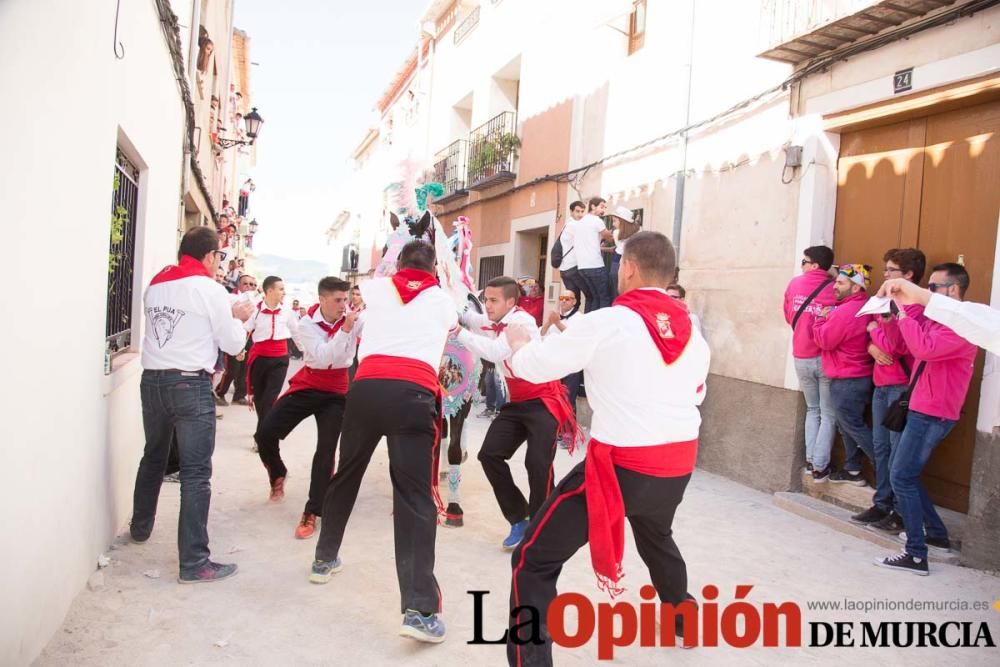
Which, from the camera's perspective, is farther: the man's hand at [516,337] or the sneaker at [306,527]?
the sneaker at [306,527]

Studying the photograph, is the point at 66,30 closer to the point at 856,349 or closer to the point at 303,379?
the point at 303,379

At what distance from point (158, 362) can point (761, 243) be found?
528 centimetres

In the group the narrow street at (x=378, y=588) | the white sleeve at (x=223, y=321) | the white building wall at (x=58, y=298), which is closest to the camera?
the white building wall at (x=58, y=298)

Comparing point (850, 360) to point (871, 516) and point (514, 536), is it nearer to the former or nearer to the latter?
point (871, 516)

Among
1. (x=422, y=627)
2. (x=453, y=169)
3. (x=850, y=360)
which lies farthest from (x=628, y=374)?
(x=453, y=169)

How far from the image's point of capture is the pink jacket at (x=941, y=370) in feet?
14.3

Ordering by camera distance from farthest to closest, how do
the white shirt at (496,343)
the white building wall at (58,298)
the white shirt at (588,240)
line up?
the white shirt at (588,240) → the white shirt at (496,343) → the white building wall at (58,298)

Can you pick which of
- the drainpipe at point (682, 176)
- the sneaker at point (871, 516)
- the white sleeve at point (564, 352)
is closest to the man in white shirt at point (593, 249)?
the drainpipe at point (682, 176)

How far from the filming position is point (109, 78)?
3559 mm

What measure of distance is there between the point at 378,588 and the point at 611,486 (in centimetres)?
171

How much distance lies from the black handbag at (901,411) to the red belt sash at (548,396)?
2.10m

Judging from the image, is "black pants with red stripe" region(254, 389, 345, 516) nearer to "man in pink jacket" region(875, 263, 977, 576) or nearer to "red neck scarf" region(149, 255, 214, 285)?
"red neck scarf" region(149, 255, 214, 285)

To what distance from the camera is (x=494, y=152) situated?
1331 centimetres

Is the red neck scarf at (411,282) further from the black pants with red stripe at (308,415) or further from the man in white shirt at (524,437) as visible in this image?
the black pants with red stripe at (308,415)
